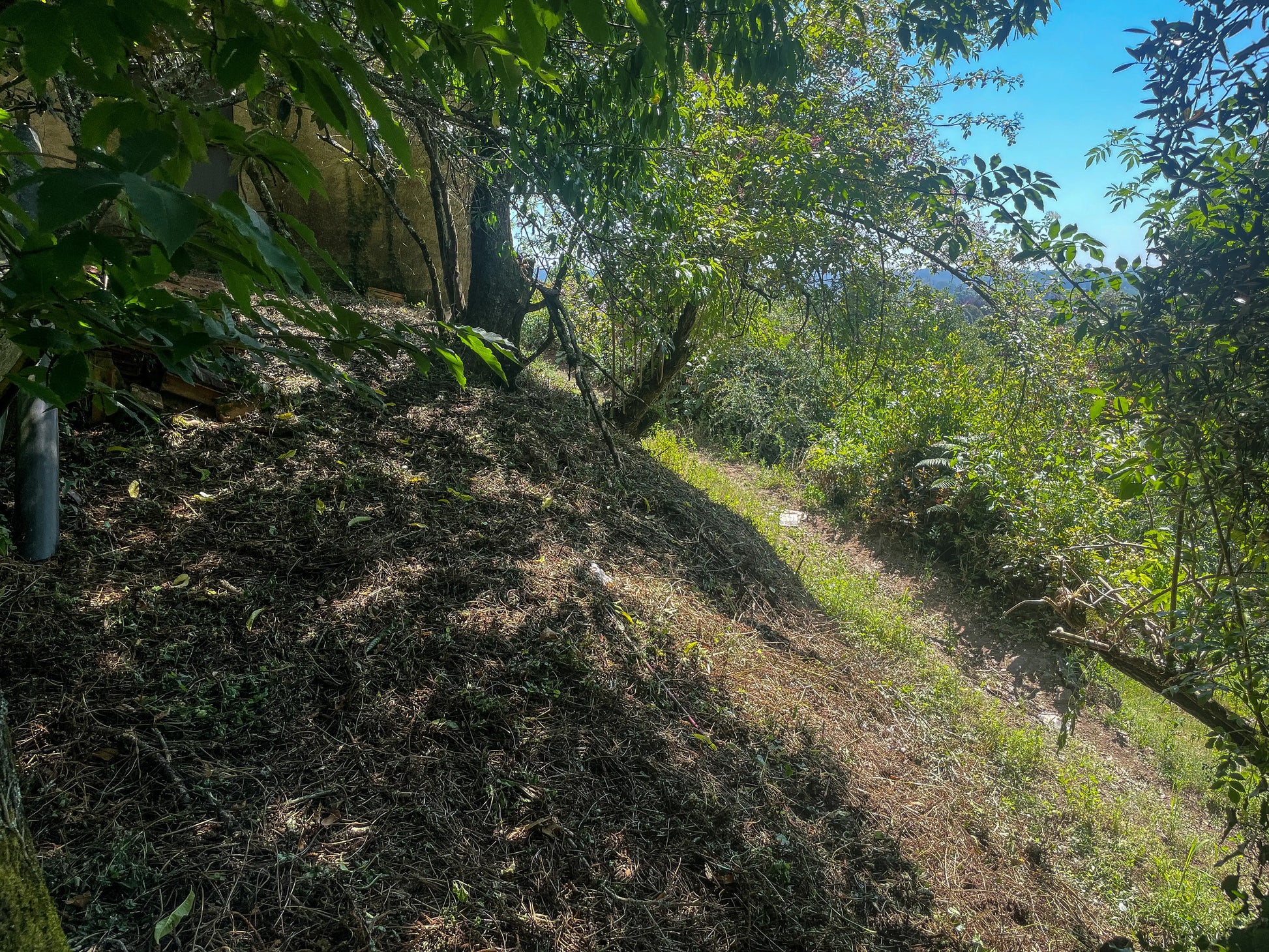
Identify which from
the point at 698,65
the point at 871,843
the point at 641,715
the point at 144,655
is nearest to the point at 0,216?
the point at 144,655

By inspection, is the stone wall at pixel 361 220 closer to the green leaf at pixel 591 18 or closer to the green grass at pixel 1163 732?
the green leaf at pixel 591 18

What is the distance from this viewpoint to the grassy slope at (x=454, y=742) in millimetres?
1620

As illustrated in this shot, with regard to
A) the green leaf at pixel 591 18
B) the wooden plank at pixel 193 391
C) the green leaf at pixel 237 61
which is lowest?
the wooden plank at pixel 193 391

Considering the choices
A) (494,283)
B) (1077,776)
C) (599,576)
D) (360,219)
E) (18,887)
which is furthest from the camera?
(360,219)

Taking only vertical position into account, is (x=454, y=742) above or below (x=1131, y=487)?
below

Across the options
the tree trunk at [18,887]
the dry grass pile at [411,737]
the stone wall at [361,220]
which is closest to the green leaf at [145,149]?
the tree trunk at [18,887]

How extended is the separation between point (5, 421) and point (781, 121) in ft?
15.7

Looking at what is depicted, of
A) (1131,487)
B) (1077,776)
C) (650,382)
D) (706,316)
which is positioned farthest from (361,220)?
(1077,776)

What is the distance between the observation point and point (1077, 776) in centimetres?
395

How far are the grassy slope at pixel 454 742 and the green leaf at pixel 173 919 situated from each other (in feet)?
0.08

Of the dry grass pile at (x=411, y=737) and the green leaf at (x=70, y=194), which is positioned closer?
the green leaf at (x=70, y=194)

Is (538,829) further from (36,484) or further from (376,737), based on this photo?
(36,484)

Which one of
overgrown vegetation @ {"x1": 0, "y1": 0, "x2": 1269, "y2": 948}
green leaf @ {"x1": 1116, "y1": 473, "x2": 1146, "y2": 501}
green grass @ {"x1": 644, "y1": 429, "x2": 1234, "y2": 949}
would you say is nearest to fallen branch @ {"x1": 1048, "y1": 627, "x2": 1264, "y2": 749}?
overgrown vegetation @ {"x1": 0, "y1": 0, "x2": 1269, "y2": 948}

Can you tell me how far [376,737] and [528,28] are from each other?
1.89 metres
